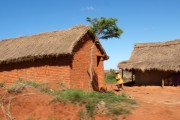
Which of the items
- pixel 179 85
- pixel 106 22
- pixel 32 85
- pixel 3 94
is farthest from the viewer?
pixel 179 85

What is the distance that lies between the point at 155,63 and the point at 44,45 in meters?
8.88

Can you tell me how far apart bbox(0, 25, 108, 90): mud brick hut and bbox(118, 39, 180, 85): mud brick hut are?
4.48 metres

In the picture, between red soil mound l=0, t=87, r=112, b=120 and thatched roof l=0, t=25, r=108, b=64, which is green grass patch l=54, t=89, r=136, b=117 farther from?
thatched roof l=0, t=25, r=108, b=64

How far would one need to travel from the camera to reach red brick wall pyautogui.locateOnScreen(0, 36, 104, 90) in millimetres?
15250

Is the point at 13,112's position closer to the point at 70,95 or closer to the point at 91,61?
the point at 70,95

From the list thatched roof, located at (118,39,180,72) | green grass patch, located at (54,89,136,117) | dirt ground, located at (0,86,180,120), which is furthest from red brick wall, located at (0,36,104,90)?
thatched roof, located at (118,39,180,72)

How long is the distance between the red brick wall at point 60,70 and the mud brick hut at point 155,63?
17.7 ft

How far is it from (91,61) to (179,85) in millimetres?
7367

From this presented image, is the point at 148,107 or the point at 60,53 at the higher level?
the point at 60,53

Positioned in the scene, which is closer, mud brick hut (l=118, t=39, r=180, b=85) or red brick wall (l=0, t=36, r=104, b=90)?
red brick wall (l=0, t=36, r=104, b=90)

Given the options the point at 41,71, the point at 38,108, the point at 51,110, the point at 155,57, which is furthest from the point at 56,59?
the point at 155,57

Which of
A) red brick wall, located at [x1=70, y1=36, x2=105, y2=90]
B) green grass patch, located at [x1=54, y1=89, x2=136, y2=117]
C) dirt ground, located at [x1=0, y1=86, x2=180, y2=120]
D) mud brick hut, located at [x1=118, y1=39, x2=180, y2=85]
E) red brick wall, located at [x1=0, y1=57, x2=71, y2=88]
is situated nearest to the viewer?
dirt ground, located at [x1=0, y1=86, x2=180, y2=120]

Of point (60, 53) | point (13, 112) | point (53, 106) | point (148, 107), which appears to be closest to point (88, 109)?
point (53, 106)

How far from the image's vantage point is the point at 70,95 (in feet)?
38.1
